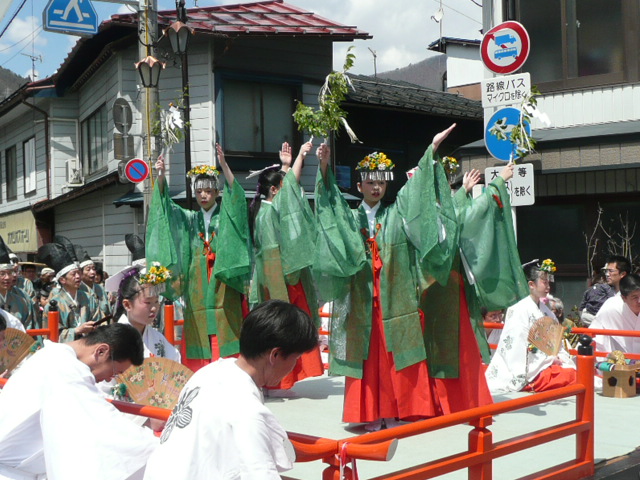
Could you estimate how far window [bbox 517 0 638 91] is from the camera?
9.96 metres

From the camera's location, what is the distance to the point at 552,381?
23.1ft

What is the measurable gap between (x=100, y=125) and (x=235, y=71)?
436 centimetres

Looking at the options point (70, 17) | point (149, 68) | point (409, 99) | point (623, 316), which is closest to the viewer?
point (623, 316)

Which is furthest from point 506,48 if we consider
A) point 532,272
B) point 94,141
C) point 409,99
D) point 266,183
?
point 94,141

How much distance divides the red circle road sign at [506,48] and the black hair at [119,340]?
529 centimetres

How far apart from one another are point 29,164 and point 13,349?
57.2ft

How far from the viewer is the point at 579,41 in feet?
33.9

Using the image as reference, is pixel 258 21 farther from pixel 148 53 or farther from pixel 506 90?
pixel 506 90

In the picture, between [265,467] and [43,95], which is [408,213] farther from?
[43,95]

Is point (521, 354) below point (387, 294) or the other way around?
below

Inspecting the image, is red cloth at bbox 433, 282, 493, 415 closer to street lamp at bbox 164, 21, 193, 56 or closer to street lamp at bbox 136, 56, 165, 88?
street lamp at bbox 136, 56, 165, 88

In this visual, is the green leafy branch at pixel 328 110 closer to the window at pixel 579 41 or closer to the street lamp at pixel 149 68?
the street lamp at pixel 149 68

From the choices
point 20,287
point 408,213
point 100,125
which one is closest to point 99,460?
point 408,213

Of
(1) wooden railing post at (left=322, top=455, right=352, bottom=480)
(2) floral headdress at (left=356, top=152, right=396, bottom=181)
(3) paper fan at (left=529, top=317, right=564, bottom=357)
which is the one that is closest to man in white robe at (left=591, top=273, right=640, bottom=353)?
(3) paper fan at (left=529, top=317, right=564, bottom=357)
